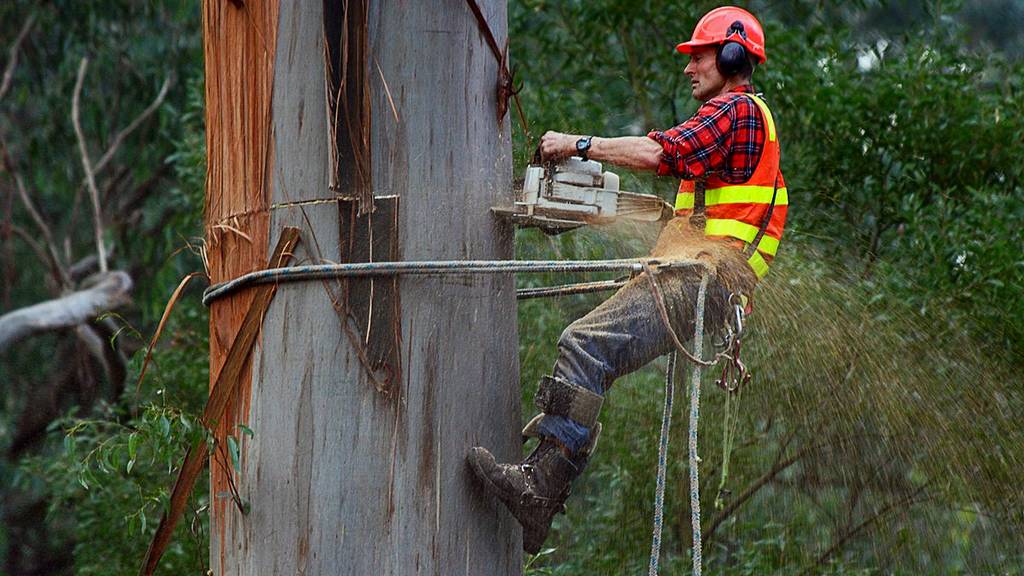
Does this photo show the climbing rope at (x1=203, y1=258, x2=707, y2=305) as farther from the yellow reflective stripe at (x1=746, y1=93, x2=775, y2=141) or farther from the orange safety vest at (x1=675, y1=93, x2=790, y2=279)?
the yellow reflective stripe at (x1=746, y1=93, x2=775, y2=141)

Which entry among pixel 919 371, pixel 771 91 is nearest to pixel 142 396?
pixel 771 91

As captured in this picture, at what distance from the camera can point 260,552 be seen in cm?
346

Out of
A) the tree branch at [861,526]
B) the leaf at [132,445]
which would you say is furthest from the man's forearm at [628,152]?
the tree branch at [861,526]

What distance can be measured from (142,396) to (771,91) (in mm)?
4235

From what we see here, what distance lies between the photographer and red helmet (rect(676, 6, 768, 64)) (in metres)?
4.68

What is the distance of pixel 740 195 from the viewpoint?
446 cm

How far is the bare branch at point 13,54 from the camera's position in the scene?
1360cm

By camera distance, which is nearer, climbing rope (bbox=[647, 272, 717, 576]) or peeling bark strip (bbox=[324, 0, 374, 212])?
peeling bark strip (bbox=[324, 0, 374, 212])

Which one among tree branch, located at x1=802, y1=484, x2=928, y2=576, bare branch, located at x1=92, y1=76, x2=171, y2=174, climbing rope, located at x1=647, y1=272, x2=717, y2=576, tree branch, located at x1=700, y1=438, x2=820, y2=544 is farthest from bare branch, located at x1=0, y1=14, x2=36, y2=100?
climbing rope, located at x1=647, y1=272, x2=717, y2=576

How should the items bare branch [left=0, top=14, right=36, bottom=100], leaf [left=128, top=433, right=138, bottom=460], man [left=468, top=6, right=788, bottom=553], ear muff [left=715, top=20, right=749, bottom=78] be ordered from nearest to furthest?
leaf [left=128, top=433, right=138, bottom=460], man [left=468, top=6, right=788, bottom=553], ear muff [left=715, top=20, right=749, bottom=78], bare branch [left=0, top=14, right=36, bottom=100]

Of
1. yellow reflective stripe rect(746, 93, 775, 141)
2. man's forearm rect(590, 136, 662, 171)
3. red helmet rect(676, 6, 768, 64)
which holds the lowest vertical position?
man's forearm rect(590, 136, 662, 171)

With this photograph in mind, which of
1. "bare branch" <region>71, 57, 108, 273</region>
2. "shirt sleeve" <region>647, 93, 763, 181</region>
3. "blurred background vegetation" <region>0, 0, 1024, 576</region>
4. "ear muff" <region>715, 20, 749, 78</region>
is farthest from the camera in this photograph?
"bare branch" <region>71, 57, 108, 273</region>

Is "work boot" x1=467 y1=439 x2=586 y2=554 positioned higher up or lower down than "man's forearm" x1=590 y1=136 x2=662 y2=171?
lower down

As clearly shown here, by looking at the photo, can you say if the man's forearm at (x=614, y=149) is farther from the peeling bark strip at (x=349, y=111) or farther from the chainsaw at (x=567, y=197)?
the peeling bark strip at (x=349, y=111)
